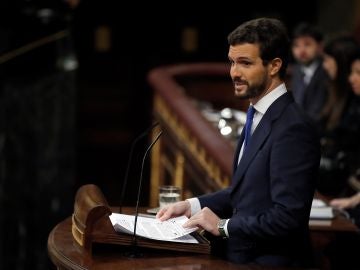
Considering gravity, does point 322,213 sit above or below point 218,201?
below

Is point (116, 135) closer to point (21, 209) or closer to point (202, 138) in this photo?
point (21, 209)

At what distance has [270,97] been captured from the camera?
8.10 feet

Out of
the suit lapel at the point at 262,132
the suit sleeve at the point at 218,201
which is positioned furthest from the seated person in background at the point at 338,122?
the suit lapel at the point at 262,132

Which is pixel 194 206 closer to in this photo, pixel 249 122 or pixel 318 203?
pixel 249 122

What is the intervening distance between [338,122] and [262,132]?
2.45 meters

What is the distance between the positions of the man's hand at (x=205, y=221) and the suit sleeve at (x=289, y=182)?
0.10 meters

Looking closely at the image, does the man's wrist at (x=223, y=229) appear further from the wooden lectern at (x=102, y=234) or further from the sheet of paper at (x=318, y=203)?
the sheet of paper at (x=318, y=203)

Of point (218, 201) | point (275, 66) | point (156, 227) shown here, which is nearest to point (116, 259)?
point (156, 227)

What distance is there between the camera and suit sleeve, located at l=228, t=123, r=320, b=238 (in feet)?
7.66

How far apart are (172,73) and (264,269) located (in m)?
4.50

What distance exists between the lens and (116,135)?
10.0m

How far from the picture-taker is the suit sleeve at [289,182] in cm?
233

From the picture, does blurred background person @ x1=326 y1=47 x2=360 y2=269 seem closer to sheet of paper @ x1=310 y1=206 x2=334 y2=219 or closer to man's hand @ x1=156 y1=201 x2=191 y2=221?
sheet of paper @ x1=310 y1=206 x2=334 y2=219

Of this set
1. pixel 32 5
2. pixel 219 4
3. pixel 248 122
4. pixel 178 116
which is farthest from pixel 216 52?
pixel 248 122
